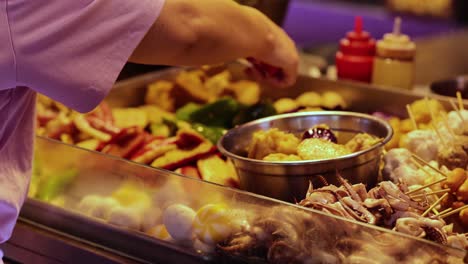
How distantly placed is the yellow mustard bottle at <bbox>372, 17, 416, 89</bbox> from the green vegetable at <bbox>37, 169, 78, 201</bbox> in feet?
3.70

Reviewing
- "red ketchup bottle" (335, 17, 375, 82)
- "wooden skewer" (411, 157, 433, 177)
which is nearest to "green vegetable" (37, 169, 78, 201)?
"wooden skewer" (411, 157, 433, 177)

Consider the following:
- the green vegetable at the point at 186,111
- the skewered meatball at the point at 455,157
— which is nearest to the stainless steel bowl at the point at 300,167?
the skewered meatball at the point at 455,157

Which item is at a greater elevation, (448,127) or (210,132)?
(448,127)

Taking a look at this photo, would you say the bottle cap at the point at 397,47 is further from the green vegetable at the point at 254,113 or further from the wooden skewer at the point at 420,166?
the wooden skewer at the point at 420,166

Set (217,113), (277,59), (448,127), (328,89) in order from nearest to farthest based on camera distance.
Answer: (448,127)
(277,59)
(217,113)
(328,89)

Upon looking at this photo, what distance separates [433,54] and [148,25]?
121 inches

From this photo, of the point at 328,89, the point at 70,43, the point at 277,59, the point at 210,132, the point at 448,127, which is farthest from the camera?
the point at 328,89

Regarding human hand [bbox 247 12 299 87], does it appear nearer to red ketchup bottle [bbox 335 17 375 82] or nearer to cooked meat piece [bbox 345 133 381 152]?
cooked meat piece [bbox 345 133 381 152]

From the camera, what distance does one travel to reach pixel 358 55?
8.30 ft

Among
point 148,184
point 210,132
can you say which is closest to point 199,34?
point 148,184

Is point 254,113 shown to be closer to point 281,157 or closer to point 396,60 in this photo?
point 396,60

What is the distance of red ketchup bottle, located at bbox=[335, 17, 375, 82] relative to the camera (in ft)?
8.27

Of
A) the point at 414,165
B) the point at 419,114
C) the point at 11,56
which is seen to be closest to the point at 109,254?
the point at 11,56

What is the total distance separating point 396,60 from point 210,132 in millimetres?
692
